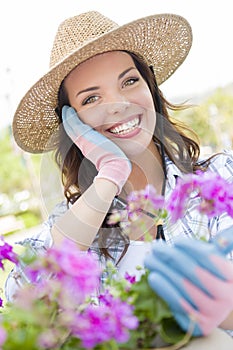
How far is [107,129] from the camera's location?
1.35 m

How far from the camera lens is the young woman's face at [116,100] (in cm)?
132

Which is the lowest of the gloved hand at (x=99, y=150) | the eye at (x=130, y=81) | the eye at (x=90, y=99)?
the gloved hand at (x=99, y=150)

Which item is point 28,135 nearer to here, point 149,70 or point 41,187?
point 41,187

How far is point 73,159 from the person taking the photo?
1594 millimetres

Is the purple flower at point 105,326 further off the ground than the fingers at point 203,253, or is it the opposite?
the fingers at point 203,253

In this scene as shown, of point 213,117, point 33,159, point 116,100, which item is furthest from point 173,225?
point 33,159

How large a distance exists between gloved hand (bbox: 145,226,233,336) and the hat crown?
956mm

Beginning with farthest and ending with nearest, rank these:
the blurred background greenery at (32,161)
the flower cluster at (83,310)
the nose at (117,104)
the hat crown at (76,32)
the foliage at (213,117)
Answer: the foliage at (213,117) < the blurred background greenery at (32,161) < the hat crown at (76,32) < the nose at (117,104) < the flower cluster at (83,310)

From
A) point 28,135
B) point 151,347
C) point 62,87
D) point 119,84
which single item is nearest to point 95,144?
point 119,84

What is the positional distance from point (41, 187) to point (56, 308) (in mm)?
998

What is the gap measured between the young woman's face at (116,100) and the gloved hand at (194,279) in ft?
2.62

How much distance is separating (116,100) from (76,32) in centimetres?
25

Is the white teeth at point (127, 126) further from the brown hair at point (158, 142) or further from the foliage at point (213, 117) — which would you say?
the foliage at point (213, 117)

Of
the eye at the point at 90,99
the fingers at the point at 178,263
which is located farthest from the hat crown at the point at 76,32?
the fingers at the point at 178,263
